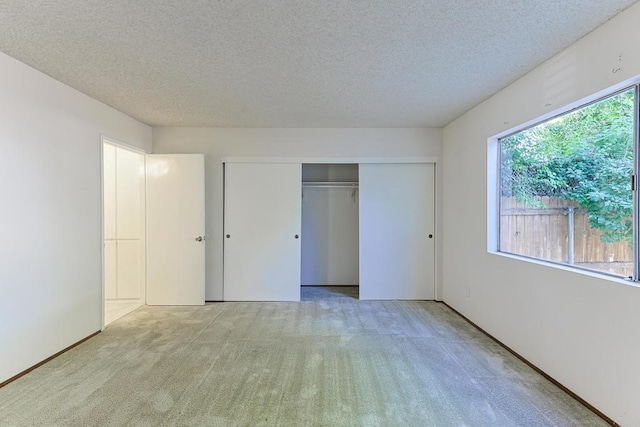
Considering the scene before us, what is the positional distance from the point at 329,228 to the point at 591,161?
148 inches

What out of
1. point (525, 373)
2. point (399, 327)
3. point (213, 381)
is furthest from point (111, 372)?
point (525, 373)

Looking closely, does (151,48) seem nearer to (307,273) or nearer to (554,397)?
(554,397)

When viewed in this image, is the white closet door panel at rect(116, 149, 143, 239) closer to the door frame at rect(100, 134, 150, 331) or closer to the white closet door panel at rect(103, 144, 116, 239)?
the white closet door panel at rect(103, 144, 116, 239)

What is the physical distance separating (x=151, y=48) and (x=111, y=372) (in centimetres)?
248

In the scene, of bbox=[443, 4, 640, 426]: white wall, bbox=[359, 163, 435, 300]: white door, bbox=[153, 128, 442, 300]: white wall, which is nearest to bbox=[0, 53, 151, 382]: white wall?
bbox=[153, 128, 442, 300]: white wall

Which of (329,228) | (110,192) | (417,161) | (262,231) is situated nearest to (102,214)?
(110,192)

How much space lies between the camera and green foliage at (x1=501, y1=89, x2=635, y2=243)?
2.01m

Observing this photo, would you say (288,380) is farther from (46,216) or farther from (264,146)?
(264,146)

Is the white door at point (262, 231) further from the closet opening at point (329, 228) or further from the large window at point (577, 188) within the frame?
the large window at point (577, 188)

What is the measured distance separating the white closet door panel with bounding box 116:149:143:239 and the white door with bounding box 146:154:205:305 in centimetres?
28

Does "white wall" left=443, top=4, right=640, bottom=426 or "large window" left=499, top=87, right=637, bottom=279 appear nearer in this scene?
"white wall" left=443, top=4, right=640, bottom=426

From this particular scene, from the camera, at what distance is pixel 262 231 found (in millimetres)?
4664

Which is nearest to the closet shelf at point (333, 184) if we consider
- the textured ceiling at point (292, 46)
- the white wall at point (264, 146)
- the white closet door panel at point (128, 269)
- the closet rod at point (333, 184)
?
the closet rod at point (333, 184)

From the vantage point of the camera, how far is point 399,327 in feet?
11.8
